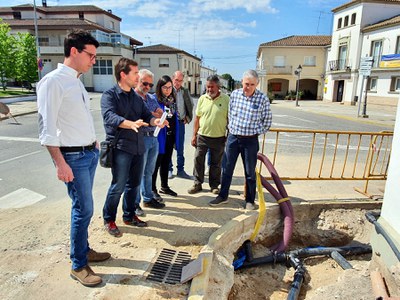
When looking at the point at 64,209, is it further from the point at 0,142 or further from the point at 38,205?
the point at 0,142

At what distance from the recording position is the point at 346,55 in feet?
109

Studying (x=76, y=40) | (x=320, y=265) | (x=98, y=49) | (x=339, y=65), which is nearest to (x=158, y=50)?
(x=98, y=49)

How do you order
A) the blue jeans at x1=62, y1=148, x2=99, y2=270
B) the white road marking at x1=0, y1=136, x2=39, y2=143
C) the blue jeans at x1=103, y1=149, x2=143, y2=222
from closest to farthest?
the blue jeans at x1=62, y1=148, x2=99, y2=270 < the blue jeans at x1=103, y1=149, x2=143, y2=222 < the white road marking at x1=0, y1=136, x2=39, y2=143

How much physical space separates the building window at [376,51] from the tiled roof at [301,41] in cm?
1437

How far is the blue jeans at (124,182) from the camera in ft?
11.3

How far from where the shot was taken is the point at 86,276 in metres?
2.84

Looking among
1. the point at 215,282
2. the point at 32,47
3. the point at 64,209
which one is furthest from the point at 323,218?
the point at 32,47

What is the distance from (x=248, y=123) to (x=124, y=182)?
1.86m

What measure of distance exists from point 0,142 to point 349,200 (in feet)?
31.4

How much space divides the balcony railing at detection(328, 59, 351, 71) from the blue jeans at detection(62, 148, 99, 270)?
34.4 meters

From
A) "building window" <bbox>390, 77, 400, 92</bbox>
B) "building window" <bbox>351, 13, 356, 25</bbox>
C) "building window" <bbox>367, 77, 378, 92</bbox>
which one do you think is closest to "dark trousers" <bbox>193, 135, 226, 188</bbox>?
"building window" <bbox>390, 77, 400, 92</bbox>

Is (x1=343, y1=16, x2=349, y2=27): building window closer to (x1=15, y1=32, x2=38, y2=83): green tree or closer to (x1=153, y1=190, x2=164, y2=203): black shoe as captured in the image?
(x1=15, y1=32, x2=38, y2=83): green tree

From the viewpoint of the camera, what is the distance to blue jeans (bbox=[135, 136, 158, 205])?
4127 millimetres

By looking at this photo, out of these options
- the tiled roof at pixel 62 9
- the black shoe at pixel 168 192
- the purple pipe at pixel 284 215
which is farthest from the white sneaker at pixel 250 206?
the tiled roof at pixel 62 9
